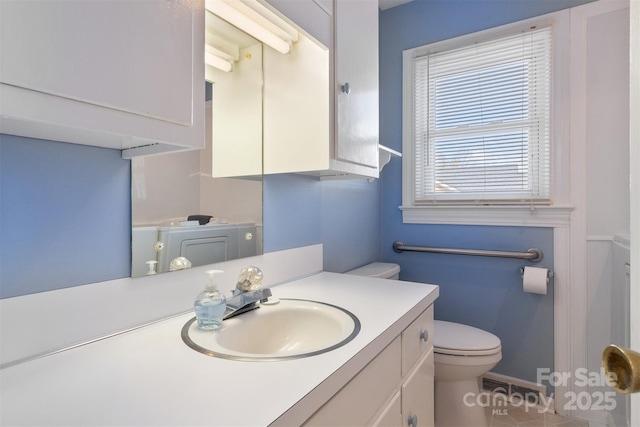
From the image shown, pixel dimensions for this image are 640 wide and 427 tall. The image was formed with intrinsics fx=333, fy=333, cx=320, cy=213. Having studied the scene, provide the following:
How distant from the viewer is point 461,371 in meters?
1.54

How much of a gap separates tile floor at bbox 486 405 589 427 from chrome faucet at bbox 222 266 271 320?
1.55 metres

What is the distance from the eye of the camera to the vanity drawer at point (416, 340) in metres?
1.02

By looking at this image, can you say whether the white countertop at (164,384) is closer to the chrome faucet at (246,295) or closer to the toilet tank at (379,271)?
the chrome faucet at (246,295)

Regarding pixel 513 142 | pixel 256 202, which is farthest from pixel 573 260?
pixel 256 202

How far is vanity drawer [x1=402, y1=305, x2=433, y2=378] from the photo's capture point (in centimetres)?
102

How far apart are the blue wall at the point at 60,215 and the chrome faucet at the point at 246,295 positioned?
0.29m

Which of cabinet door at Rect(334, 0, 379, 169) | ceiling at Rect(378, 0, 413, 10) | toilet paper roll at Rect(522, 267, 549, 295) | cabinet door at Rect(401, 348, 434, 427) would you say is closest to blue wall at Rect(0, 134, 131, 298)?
cabinet door at Rect(334, 0, 379, 169)

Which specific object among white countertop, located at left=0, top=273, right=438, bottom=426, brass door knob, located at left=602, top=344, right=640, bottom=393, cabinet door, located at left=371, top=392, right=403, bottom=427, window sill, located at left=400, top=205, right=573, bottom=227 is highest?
window sill, located at left=400, top=205, right=573, bottom=227

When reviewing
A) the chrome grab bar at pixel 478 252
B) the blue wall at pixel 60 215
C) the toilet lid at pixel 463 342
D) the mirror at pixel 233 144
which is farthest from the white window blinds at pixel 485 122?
the blue wall at pixel 60 215

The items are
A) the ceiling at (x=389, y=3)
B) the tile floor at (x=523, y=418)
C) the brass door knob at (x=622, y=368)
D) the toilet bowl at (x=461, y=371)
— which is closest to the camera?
the brass door knob at (x=622, y=368)

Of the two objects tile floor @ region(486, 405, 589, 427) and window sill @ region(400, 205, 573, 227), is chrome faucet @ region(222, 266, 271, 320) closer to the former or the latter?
window sill @ region(400, 205, 573, 227)

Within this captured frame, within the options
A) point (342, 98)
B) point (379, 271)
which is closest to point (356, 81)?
point (342, 98)

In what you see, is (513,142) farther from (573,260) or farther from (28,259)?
(28,259)

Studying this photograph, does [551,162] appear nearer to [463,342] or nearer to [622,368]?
[463,342]
